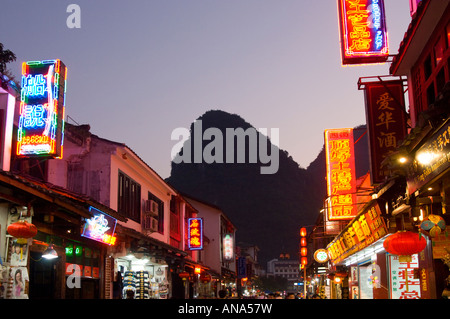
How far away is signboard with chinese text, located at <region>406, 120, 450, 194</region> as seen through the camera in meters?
7.77

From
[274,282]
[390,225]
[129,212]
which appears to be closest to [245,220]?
[274,282]

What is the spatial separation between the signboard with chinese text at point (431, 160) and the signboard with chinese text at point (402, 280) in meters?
6.05

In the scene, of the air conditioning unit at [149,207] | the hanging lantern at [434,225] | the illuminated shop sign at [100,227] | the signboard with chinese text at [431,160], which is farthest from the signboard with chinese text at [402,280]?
the air conditioning unit at [149,207]

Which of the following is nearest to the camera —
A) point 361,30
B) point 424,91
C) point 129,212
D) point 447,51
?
point 447,51

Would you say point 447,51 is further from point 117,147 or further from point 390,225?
point 117,147

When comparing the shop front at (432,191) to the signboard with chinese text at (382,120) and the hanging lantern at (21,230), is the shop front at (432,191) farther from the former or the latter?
the hanging lantern at (21,230)

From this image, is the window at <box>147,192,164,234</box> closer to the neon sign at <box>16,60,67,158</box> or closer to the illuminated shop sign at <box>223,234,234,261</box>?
the neon sign at <box>16,60,67,158</box>

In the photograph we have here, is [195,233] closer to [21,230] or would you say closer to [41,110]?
[41,110]

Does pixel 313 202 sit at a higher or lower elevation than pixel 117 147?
higher

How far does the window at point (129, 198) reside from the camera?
2222 centimetres

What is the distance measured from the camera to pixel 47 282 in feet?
48.4

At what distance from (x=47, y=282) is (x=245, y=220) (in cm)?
12801

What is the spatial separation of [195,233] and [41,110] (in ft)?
77.6

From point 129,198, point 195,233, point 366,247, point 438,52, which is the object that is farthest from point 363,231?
point 195,233
